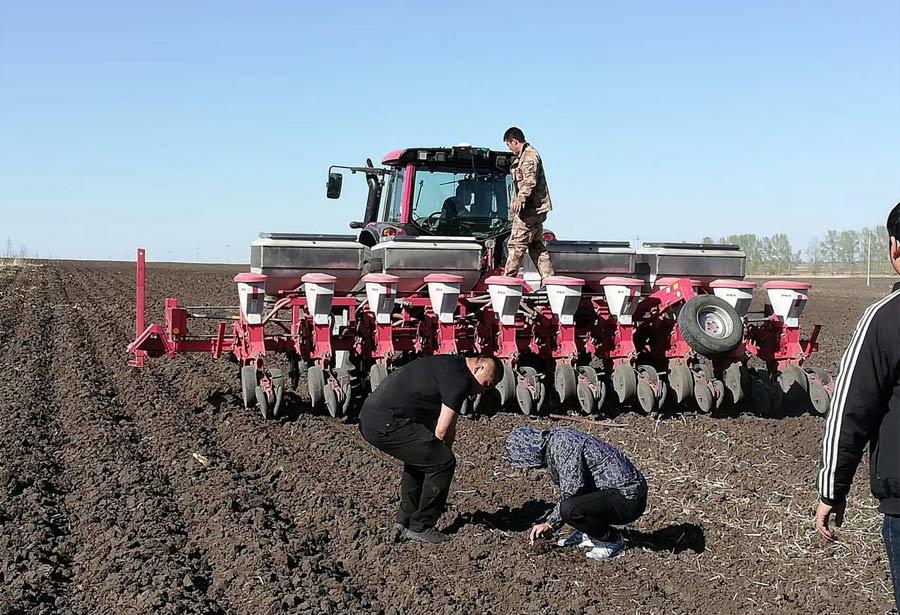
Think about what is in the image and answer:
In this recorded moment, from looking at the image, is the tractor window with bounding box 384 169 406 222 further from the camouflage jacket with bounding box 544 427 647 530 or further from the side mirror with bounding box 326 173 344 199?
the camouflage jacket with bounding box 544 427 647 530

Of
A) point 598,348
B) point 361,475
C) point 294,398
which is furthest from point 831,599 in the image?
point 294,398

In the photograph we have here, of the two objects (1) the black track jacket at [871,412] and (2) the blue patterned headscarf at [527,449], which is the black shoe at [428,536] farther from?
(1) the black track jacket at [871,412]

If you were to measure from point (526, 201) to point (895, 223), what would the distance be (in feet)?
21.6

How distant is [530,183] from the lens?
9.54 meters

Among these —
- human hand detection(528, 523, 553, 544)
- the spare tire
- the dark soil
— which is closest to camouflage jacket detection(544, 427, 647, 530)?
human hand detection(528, 523, 553, 544)

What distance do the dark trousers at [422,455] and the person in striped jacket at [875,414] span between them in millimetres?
2778

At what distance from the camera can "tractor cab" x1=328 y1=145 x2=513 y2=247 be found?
10680mm

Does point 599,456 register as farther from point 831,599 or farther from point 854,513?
point 854,513

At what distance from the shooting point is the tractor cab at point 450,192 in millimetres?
10680

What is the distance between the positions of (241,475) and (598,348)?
13.1ft

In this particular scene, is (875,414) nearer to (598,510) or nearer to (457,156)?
(598,510)

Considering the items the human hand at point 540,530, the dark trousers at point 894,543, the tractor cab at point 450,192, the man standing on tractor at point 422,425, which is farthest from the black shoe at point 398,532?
the tractor cab at point 450,192

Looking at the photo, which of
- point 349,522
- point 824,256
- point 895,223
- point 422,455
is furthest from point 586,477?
point 824,256

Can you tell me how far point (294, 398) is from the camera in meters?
9.30
